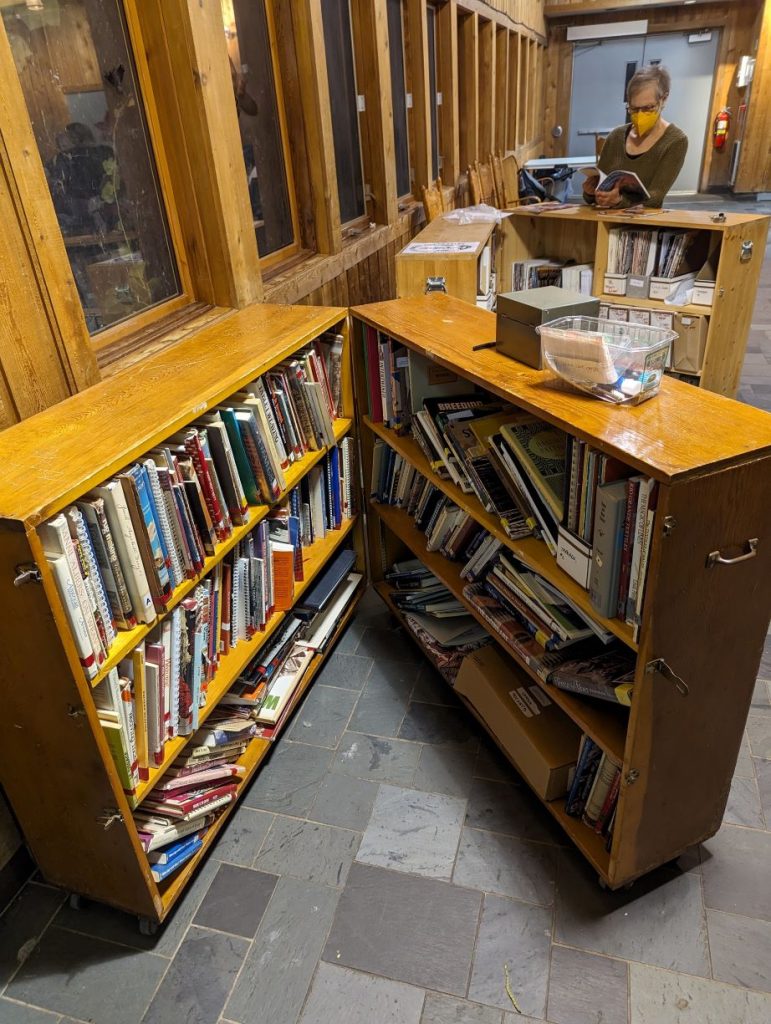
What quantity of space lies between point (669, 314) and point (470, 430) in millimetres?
2310

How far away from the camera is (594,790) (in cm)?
169

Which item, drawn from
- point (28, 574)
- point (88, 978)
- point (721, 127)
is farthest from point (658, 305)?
point (721, 127)

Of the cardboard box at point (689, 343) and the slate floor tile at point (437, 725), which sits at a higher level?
the cardboard box at point (689, 343)

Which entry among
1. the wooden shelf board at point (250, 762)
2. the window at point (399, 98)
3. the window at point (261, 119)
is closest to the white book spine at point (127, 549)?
the wooden shelf board at point (250, 762)

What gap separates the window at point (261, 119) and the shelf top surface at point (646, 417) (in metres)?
1.59

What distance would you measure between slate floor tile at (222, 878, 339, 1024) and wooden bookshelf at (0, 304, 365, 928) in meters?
0.24

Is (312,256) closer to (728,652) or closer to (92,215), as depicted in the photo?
(92,215)

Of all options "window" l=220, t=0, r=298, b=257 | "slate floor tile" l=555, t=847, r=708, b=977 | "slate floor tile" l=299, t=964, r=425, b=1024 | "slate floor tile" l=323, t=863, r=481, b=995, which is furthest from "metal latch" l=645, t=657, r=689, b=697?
"window" l=220, t=0, r=298, b=257

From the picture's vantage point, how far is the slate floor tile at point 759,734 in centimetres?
204

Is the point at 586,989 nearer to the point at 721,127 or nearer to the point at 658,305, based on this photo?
the point at 658,305

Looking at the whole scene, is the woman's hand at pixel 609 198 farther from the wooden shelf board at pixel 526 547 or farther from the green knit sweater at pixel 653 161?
the wooden shelf board at pixel 526 547

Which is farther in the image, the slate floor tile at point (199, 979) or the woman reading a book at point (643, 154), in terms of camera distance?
the woman reading a book at point (643, 154)

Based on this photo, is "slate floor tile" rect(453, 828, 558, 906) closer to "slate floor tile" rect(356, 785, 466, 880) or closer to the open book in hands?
"slate floor tile" rect(356, 785, 466, 880)

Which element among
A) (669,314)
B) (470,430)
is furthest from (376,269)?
(470,430)
